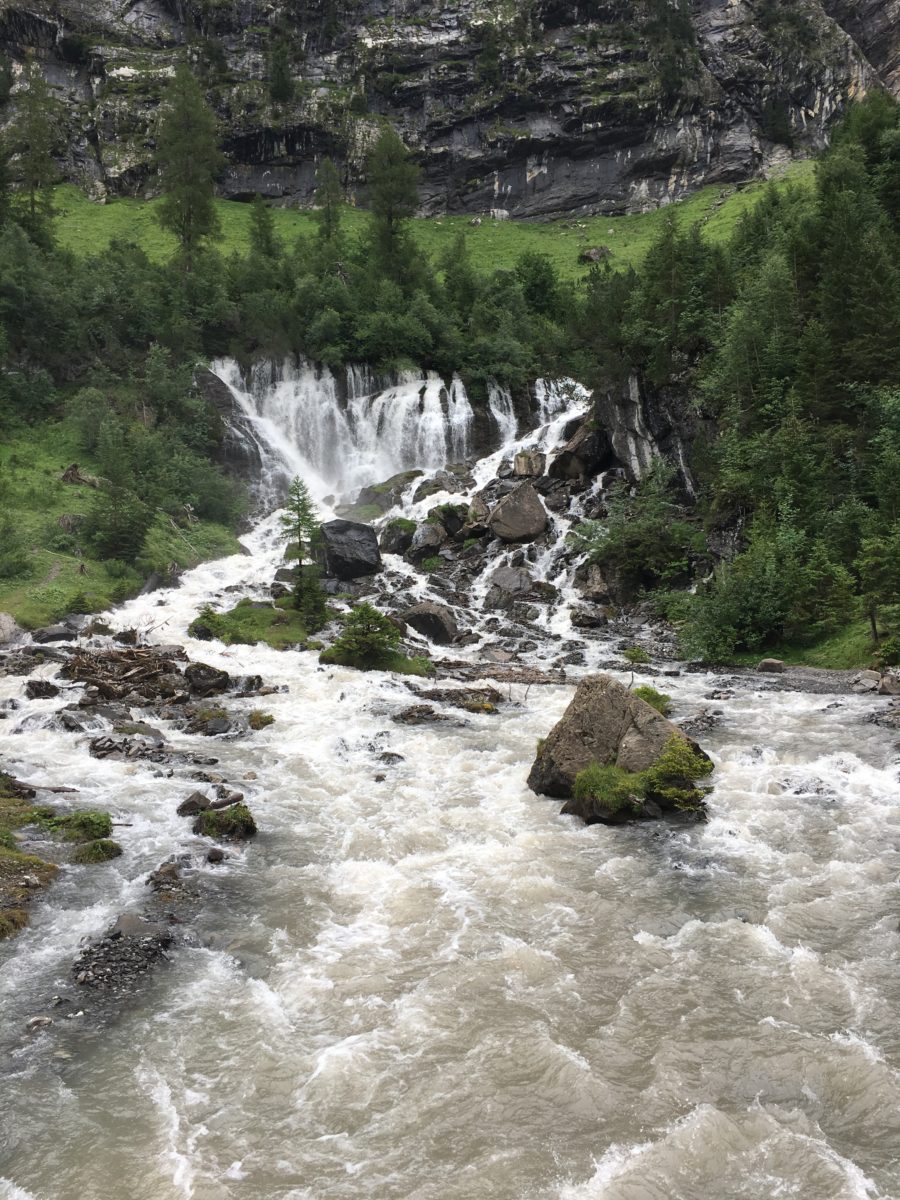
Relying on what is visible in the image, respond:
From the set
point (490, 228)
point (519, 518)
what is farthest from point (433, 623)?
point (490, 228)

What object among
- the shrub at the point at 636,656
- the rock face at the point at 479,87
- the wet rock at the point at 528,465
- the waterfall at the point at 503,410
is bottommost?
the shrub at the point at 636,656

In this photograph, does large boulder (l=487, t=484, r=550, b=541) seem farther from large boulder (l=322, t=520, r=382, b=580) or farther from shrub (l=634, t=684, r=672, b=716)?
shrub (l=634, t=684, r=672, b=716)

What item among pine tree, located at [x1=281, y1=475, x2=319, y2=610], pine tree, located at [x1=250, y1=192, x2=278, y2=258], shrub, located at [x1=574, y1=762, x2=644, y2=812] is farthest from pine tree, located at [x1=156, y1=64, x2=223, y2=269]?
shrub, located at [x1=574, y1=762, x2=644, y2=812]

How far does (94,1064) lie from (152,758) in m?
11.7

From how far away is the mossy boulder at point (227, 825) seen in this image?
1555 cm

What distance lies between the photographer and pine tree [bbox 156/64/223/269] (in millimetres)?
67688

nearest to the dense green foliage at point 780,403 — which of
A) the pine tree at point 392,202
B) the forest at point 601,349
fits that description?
the forest at point 601,349

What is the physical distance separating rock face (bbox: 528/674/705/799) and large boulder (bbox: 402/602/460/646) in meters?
17.6

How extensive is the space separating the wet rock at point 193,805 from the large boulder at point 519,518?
106ft

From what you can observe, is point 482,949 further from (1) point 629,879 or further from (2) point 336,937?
(1) point 629,879

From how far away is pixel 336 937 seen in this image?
1193cm

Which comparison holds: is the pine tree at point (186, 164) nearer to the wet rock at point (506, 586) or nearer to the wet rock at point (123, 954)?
the wet rock at point (506, 586)

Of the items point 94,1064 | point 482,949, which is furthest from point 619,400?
point 94,1064

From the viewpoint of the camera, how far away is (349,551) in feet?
147
